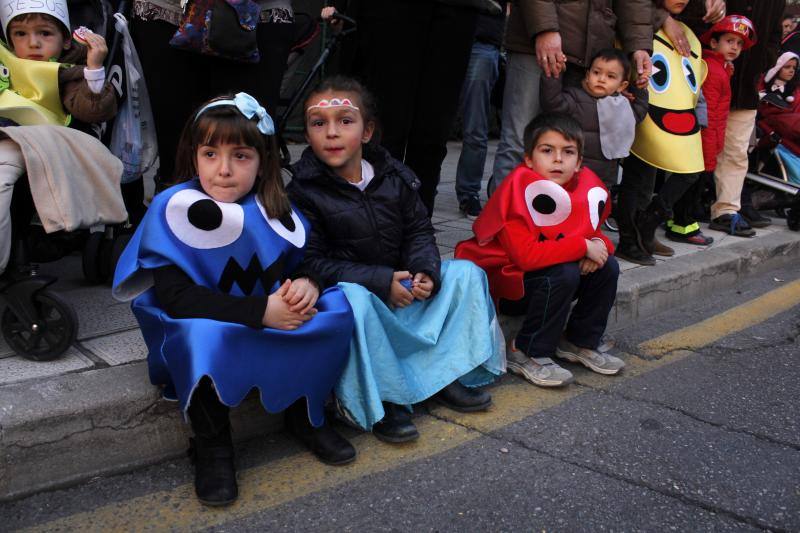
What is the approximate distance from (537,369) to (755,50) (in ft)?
11.2

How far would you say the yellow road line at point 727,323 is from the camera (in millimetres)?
3604

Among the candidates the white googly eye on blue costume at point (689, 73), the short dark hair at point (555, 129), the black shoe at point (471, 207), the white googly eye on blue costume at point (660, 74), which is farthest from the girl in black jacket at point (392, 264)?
the black shoe at point (471, 207)

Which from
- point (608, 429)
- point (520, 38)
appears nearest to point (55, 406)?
point (608, 429)

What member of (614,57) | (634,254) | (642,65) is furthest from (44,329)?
(634,254)

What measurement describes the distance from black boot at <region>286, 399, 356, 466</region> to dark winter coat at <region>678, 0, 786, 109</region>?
417 centimetres

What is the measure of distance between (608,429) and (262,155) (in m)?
1.47

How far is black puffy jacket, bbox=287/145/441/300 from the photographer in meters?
2.71

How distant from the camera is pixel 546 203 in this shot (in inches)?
123

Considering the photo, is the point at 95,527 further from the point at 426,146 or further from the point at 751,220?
the point at 751,220

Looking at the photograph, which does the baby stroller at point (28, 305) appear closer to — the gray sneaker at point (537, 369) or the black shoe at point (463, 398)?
the black shoe at point (463, 398)

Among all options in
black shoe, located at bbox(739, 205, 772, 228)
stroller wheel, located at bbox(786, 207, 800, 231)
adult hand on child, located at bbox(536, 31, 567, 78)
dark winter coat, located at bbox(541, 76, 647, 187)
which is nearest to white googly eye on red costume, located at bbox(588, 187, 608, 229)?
dark winter coat, located at bbox(541, 76, 647, 187)

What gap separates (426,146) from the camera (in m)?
3.85

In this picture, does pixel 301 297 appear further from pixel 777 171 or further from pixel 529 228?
pixel 777 171

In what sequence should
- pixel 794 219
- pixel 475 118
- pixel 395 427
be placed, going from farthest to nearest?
pixel 794 219 → pixel 475 118 → pixel 395 427
